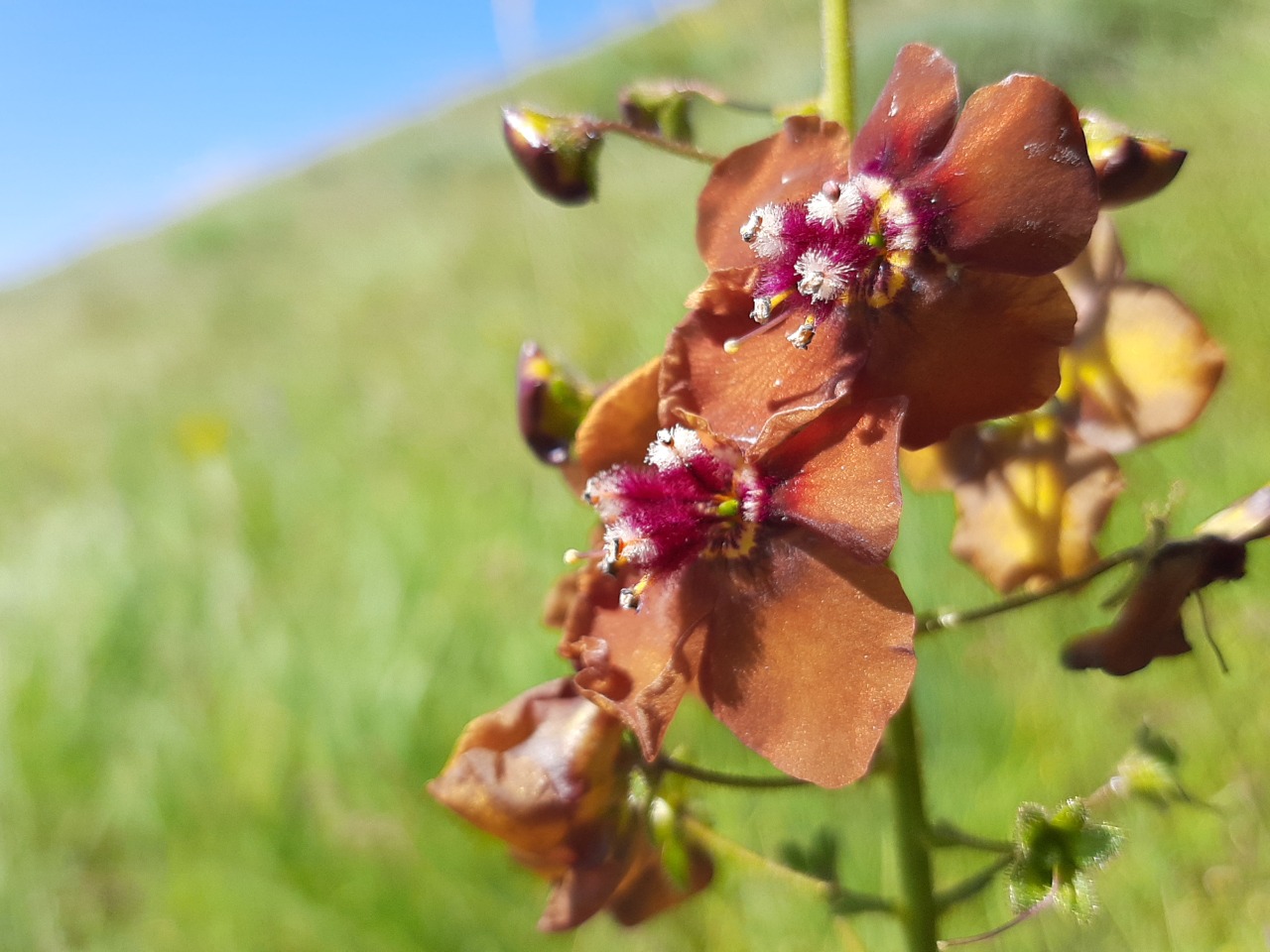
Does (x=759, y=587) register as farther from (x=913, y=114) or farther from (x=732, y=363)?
(x=913, y=114)

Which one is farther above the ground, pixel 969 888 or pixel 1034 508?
pixel 1034 508

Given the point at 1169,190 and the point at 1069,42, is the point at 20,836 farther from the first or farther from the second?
the point at 1069,42

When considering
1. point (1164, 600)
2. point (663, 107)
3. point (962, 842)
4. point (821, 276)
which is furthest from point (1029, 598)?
point (663, 107)

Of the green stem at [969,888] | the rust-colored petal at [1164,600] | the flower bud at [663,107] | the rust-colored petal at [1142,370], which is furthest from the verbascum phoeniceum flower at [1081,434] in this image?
the flower bud at [663,107]

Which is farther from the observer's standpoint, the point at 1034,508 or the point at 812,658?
the point at 1034,508

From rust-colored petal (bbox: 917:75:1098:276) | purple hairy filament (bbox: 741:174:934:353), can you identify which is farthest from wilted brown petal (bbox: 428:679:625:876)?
rust-colored petal (bbox: 917:75:1098:276)

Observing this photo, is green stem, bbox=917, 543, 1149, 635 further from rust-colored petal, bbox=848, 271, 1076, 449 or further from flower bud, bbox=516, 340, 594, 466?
flower bud, bbox=516, 340, 594, 466

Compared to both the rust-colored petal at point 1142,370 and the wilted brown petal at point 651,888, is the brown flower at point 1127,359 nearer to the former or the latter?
the rust-colored petal at point 1142,370
